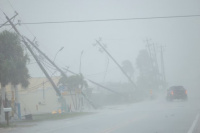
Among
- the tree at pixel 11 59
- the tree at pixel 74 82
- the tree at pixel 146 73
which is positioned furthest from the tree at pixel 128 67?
the tree at pixel 11 59

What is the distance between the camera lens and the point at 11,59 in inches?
851

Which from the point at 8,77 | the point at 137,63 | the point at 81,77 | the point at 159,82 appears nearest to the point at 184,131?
the point at 8,77

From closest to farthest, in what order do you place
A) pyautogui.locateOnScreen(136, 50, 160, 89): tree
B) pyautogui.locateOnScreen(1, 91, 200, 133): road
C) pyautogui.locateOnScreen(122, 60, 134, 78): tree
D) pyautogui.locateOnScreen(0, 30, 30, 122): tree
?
pyautogui.locateOnScreen(1, 91, 200, 133): road
pyautogui.locateOnScreen(0, 30, 30, 122): tree
pyautogui.locateOnScreen(136, 50, 160, 89): tree
pyautogui.locateOnScreen(122, 60, 134, 78): tree

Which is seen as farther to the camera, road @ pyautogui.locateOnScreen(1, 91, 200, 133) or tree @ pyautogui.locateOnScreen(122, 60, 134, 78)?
tree @ pyautogui.locateOnScreen(122, 60, 134, 78)

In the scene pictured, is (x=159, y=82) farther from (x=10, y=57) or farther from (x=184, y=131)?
(x=184, y=131)

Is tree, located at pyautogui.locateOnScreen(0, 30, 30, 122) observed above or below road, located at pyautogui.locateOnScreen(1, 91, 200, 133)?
above

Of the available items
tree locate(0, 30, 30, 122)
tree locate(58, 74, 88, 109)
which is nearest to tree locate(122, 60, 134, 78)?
tree locate(58, 74, 88, 109)

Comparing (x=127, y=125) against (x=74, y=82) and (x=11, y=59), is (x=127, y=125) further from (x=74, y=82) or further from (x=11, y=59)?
(x=74, y=82)

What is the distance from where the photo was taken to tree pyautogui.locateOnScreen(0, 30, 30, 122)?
69.6 feet

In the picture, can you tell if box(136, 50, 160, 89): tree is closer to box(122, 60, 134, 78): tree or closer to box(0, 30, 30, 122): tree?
box(122, 60, 134, 78): tree

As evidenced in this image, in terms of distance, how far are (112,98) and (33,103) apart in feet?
41.3

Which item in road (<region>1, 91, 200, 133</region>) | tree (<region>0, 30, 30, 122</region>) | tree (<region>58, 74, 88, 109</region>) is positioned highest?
tree (<region>0, 30, 30, 122</region>)

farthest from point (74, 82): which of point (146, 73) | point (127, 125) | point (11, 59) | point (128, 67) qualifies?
point (128, 67)

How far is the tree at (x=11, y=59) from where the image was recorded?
21219 millimetres
